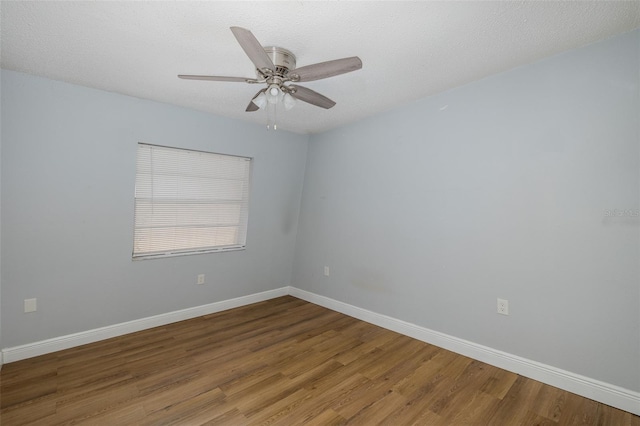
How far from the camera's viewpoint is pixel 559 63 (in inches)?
84.0

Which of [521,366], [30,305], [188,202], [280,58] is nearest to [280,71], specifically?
[280,58]

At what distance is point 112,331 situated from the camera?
2688 millimetres

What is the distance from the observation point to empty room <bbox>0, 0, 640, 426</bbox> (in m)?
1.73

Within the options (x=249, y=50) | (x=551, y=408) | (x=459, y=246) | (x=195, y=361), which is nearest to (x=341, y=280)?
(x=459, y=246)

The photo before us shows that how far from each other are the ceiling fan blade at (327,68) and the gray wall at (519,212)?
1.56m

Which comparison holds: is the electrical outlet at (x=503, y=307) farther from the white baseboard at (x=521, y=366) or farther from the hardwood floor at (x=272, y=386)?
the hardwood floor at (x=272, y=386)

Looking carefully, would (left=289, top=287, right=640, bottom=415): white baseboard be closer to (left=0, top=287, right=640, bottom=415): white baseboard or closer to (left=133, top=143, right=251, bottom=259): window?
(left=0, top=287, right=640, bottom=415): white baseboard

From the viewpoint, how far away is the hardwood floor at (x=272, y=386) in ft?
5.89

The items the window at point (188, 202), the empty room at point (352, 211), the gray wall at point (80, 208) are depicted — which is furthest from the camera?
the window at point (188, 202)

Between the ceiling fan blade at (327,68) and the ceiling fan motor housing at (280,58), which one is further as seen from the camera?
the ceiling fan motor housing at (280,58)

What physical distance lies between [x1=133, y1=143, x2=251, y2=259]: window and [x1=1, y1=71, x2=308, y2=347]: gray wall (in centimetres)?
12

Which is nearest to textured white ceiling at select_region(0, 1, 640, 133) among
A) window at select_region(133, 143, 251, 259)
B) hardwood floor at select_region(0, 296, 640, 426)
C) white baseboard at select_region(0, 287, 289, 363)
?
window at select_region(133, 143, 251, 259)

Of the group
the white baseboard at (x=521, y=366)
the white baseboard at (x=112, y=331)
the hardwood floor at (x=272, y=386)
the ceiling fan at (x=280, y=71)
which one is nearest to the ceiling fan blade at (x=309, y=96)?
the ceiling fan at (x=280, y=71)

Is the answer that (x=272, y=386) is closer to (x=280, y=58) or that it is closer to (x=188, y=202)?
(x=188, y=202)
